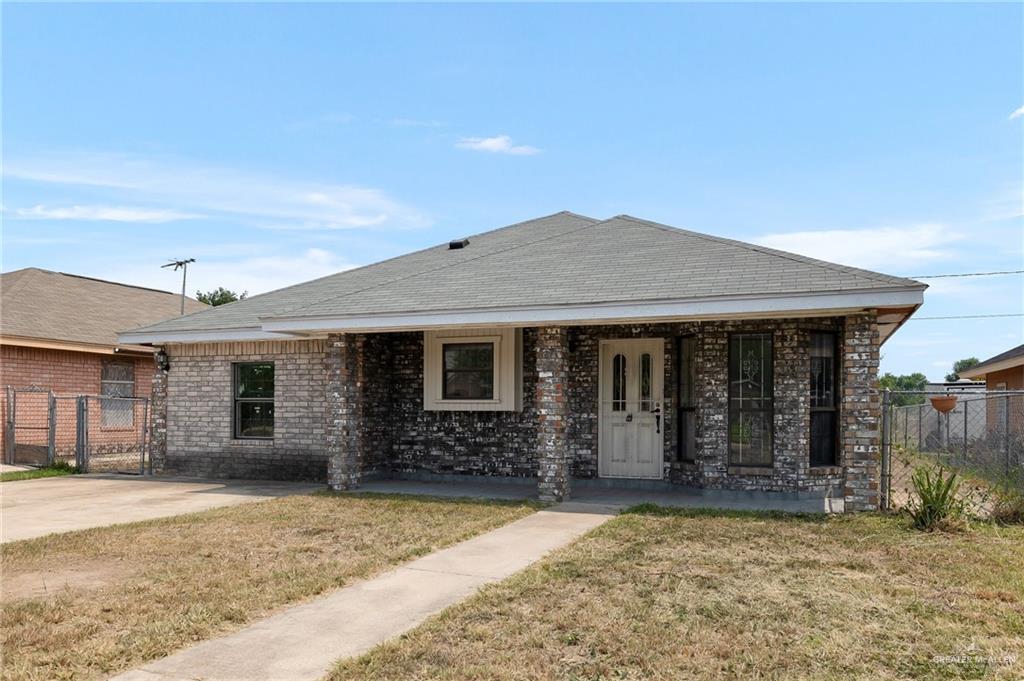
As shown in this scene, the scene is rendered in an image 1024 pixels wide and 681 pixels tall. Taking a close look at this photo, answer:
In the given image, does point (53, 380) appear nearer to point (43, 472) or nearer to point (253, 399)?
point (43, 472)

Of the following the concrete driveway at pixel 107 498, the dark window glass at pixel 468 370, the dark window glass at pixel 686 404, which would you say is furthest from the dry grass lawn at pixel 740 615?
the concrete driveway at pixel 107 498

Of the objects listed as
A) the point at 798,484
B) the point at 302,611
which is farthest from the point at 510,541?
the point at 798,484

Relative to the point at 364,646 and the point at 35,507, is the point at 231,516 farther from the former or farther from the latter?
the point at 364,646

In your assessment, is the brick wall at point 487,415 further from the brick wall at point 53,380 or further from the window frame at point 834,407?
the brick wall at point 53,380

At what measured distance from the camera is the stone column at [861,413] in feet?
31.3

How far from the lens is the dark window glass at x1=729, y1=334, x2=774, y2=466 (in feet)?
36.1

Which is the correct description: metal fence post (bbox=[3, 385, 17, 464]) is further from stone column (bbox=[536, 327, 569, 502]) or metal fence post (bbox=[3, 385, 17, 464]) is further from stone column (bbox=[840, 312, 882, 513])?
stone column (bbox=[840, 312, 882, 513])

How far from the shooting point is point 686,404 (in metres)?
11.8

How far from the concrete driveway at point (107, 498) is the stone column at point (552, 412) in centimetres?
409

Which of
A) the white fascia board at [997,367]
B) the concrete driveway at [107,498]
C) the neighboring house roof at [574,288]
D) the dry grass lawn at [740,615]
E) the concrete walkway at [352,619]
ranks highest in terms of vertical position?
the neighboring house roof at [574,288]

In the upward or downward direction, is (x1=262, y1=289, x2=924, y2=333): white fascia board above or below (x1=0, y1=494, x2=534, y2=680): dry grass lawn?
above

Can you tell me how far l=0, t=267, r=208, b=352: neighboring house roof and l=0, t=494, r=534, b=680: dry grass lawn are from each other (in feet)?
34.3

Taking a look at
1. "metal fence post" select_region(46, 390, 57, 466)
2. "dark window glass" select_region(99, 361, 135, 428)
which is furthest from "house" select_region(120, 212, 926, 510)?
"dark window glass" select_region(99, 361, 135, 428)

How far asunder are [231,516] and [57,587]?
11.3 feet
